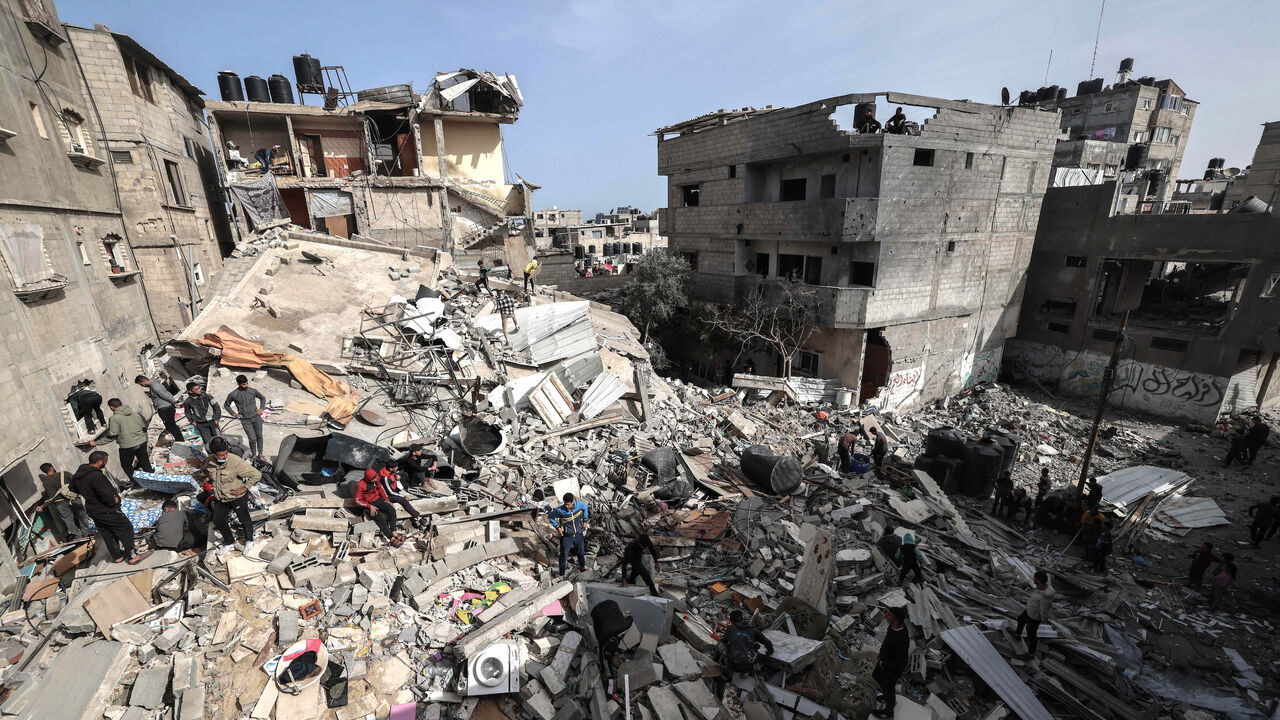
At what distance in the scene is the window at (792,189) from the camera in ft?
65.6

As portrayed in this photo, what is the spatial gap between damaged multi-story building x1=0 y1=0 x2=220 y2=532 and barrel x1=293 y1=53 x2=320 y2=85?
25.4ft

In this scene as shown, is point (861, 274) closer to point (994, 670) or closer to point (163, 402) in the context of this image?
point (994, 670)

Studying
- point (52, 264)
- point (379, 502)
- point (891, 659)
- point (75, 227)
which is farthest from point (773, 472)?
point (75, 227)

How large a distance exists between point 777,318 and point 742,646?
15997 millimetres

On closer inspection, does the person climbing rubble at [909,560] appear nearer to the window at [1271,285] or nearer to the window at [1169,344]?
the window at [1271,285]

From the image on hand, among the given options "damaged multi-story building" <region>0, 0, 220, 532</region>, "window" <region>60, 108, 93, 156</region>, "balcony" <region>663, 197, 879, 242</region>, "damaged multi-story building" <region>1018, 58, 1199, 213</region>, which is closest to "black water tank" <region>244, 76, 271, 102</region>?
"damaged multi-story building" <region>0, 0, 220, 532</region>

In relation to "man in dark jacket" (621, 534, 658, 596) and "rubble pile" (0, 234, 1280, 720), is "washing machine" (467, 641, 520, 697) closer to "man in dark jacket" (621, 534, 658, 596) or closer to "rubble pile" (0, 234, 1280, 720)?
"rubble pile" (0, 234, 1280, 720)

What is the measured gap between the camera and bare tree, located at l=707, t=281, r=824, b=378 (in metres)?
19.0

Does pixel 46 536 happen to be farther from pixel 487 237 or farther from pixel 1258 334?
pixel 1258 334

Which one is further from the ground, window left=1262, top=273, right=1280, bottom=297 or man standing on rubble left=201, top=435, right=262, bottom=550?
window left=1262, top=273, right=1280, bottom=297

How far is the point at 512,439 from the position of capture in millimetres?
10492

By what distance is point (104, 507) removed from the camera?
19.7 feet

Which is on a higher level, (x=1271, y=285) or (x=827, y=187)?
(x=827, y=187)

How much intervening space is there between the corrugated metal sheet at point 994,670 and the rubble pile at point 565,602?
3cm
